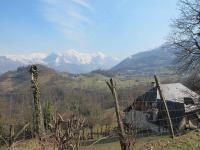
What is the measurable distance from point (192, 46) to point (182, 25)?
7.96 feet

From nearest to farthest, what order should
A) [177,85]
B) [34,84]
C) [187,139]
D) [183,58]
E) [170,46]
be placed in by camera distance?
[187,139] → [34,84] → [183,58] → [170,46] → [177,85]

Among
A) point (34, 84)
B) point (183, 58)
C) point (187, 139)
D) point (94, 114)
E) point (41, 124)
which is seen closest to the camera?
point (187, 139)

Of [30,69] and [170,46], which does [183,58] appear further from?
[30,69]

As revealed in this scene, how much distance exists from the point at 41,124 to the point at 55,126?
A: 14278 mm

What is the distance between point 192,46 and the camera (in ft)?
128

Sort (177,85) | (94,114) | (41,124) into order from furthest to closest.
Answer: (94,114) < (177,85) < (41,124)

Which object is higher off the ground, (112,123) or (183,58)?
(183,58)

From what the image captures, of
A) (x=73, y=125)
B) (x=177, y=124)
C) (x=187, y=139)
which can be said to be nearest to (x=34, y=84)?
(x=187, y=139)

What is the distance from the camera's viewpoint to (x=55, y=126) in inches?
368

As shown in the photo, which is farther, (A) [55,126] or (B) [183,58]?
(B) [183,58]

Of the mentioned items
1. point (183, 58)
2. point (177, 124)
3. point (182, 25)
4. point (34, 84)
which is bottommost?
point (177, 124)

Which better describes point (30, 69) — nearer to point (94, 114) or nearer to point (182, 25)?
point (182, 25)

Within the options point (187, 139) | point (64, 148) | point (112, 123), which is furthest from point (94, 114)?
point (64, 148)

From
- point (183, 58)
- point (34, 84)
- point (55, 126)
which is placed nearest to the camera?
point (55, 126)
